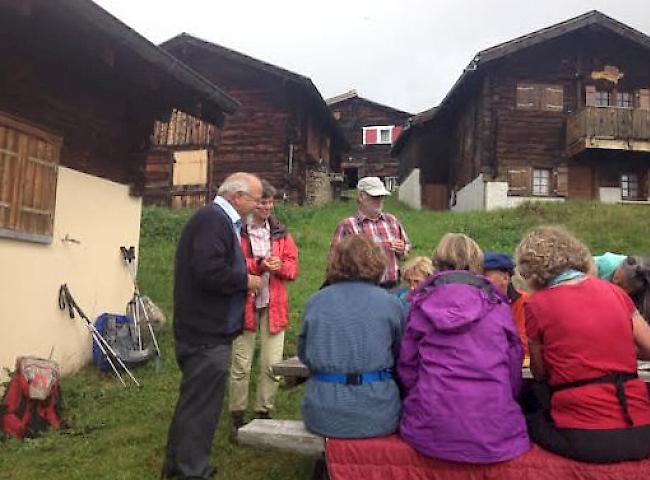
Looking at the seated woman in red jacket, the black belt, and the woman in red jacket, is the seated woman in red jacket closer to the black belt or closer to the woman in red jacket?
the black belt

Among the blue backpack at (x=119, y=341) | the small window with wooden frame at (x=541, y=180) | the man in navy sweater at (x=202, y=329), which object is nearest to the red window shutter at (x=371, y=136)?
the small window with wooden frame at (x=541, y=180)

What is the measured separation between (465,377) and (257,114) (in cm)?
1871

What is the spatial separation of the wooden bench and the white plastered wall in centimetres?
326

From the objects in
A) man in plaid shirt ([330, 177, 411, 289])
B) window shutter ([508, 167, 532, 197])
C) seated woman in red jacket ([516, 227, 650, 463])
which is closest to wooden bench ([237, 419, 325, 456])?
seated woman in red jacket ([516, 227, 650, 463])

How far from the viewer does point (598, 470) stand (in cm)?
254

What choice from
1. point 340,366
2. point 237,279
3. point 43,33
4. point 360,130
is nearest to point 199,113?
point 43,33

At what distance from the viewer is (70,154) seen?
648cm

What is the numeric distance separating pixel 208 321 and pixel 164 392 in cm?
252

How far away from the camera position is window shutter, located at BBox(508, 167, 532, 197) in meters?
21.0

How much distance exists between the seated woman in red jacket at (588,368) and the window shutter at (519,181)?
62.6ft

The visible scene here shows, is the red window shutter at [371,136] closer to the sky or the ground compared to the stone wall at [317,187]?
closer to the sky

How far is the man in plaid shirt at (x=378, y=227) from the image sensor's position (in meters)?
5.07

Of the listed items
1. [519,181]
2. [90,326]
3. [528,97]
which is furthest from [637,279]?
[528,97]

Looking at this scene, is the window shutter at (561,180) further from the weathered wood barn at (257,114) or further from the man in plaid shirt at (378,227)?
the man in plaid shirt at (378,227)
